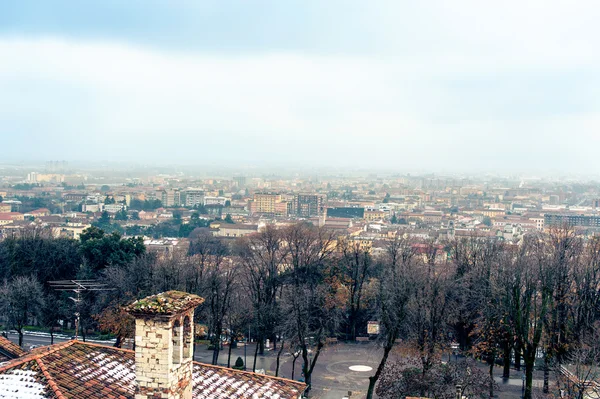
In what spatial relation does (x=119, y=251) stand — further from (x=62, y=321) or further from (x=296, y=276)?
(x=296, y=276)

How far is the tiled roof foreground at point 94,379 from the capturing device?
9102 mm

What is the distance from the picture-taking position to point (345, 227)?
97688 millimetres

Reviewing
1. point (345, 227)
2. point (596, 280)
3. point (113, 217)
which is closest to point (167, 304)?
point (596, 280)

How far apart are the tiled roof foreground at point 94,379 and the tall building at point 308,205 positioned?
131m

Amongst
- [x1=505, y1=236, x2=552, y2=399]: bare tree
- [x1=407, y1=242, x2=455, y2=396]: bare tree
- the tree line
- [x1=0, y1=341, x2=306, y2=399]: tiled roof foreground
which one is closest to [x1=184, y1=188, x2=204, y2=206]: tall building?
the tree line

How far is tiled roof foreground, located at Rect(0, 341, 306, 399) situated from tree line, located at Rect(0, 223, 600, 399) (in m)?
7.85

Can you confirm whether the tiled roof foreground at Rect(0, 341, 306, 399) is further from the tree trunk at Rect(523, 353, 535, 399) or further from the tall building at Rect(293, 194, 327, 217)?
the tall building at Rect(293, 194, 327, 217)

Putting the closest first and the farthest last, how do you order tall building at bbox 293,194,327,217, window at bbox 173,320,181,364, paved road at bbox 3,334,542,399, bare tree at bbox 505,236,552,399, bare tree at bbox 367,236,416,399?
window at bbox 173,320,181,364, bare tree at bbox 505,236,552,399, bare tree at bbox 367,236,416,399, paved road at bbox 3,334,542,399, tall building at bbox 293,194,327,217

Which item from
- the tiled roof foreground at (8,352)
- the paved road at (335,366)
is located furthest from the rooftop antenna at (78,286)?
the tiled roof foreground at (8,352)

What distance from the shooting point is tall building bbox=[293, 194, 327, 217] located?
14438cm

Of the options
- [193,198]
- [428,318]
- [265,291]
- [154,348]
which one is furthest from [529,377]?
[193,198]

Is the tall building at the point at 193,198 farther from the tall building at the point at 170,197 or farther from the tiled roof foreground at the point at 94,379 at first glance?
the tiled roof foreground at the point at 94,379

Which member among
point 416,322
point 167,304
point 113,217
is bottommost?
point 113,217

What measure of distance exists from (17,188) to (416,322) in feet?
586
